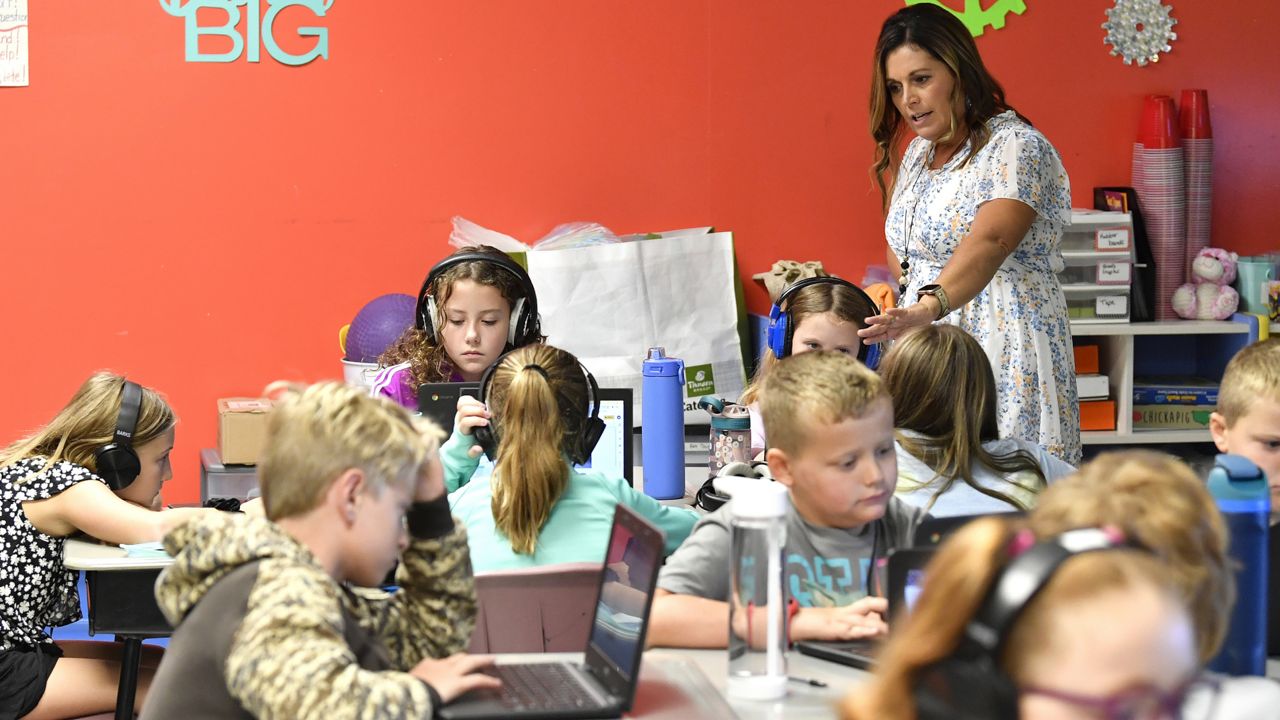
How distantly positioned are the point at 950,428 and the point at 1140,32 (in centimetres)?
266

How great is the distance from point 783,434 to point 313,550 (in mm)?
711

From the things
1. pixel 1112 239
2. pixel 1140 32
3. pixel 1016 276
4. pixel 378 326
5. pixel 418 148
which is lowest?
pixel 378 326

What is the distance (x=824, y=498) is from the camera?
1848mm

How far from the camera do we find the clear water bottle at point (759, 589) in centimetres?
147

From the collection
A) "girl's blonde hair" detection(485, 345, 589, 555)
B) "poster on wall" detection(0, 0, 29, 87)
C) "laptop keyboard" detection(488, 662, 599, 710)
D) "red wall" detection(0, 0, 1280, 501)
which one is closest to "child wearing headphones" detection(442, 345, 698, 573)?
"girl's blonde hair" detection(485, 345, 589, 555)

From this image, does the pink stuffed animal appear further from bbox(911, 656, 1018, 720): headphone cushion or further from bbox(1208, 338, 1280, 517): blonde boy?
bbox(911, 656, 1018, 720): headphone cushion

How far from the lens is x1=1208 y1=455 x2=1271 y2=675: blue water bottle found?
1396 mm

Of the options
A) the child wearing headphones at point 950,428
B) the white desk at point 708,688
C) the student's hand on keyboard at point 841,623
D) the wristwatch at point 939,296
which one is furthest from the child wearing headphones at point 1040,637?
the wristwatch at point 939,296

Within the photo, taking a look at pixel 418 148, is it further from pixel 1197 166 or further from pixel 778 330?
pixel 1197 166

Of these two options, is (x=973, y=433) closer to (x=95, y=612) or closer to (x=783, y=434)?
(x=783, y=434)

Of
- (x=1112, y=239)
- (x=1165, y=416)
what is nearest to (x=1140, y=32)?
(x=1112, y=239)

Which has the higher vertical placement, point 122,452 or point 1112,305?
point 1112,305

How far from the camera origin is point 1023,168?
292 cm

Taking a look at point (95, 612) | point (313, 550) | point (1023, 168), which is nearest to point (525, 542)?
point (313, 550)
